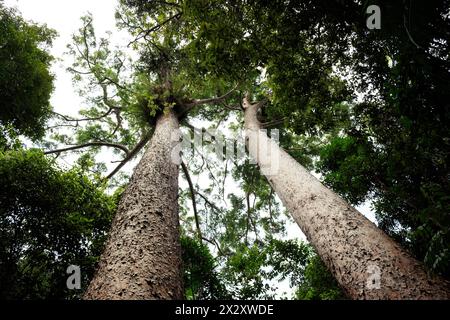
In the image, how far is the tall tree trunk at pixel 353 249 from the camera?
95.3 inches

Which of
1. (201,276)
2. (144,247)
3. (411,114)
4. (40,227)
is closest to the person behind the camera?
(411,114)

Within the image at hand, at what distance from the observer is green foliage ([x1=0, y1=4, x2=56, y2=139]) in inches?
287

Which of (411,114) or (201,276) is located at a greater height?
(411,114)

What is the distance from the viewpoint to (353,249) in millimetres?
3084

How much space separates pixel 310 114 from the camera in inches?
199

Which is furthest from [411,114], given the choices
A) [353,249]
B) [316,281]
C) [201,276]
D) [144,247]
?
[201,276]

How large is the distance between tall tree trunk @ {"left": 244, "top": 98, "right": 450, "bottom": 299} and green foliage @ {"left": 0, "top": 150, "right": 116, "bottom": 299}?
3708 millimetres

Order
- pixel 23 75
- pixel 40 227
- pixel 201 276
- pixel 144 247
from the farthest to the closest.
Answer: pixel 23 75 → pixel 201 276 → pixel 40 227 → pixel 144 247

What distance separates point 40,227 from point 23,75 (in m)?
5.13

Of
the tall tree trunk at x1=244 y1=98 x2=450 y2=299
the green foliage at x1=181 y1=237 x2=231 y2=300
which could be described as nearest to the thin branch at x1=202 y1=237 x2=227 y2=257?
the green foliage at x1=181 y1=237 x2=231 y2=300

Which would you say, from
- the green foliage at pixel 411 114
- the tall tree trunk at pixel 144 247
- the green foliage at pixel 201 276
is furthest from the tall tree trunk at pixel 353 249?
the green foliage at pixel 201 276

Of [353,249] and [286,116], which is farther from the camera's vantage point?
[286,116]

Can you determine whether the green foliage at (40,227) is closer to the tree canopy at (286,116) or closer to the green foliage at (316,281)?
the tree canopy at (286,116)

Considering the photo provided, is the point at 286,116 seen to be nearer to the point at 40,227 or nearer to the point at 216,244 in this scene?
the point at 40,227
